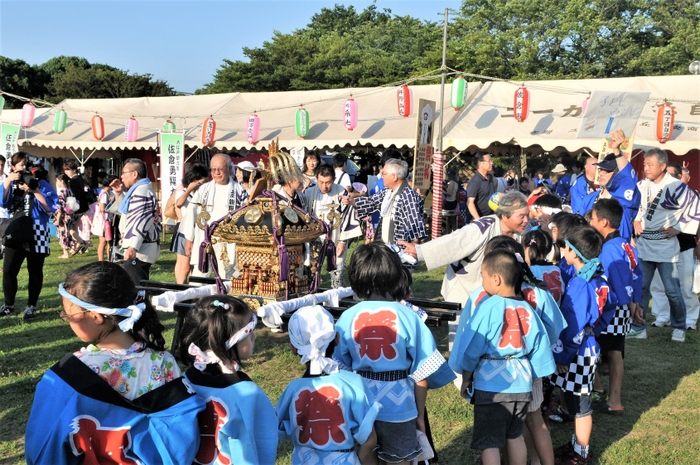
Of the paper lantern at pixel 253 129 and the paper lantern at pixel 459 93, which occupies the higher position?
the paper lantern at pixel 459 93

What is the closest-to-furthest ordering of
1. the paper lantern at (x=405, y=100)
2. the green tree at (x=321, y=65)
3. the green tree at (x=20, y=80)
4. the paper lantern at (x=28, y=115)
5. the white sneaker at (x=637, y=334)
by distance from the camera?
the white sneaker at (x=637, y=334) < the paper lantern at (x=405, y=100) < the paper lantern at (x=28, y=115) < the green tree at (x=321, y=65) < the green tree at (x=20, y=80)

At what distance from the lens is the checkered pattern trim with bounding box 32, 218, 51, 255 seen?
6121 mm

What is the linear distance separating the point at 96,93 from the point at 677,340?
109 ft

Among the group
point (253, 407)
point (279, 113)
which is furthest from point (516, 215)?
point (279, 113)

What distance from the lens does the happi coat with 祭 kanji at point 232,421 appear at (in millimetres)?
1863

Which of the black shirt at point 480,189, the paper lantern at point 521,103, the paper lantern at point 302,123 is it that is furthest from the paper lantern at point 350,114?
the black shirt at point 480,189

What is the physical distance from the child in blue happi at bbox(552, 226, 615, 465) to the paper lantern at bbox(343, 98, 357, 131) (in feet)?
32.9

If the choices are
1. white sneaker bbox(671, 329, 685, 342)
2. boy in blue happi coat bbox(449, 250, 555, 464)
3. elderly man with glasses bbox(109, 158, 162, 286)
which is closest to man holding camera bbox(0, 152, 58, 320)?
elderly man with glasses bbox(109, 158, 162, 286)

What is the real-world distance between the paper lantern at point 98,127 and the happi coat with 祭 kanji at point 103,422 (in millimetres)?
15230

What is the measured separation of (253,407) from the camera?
1.89 metres

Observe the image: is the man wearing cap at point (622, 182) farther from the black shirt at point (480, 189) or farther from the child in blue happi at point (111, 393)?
the child in blue happi at point (111, 393)

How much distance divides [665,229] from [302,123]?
28.1 ft

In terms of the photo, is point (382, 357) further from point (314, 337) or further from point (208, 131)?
point (208, 131)

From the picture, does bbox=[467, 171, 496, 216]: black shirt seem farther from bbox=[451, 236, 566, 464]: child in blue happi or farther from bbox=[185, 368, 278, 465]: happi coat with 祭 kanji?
bbox=[185, 368, 278, 465]: happi coat with 祭 kanji
